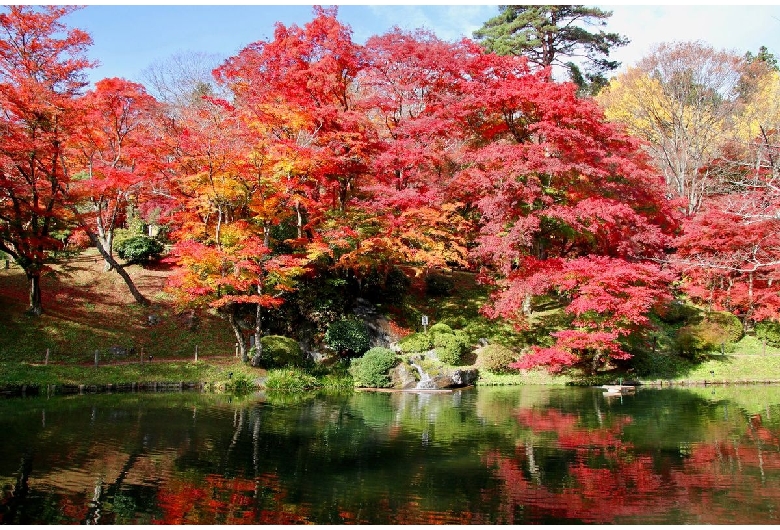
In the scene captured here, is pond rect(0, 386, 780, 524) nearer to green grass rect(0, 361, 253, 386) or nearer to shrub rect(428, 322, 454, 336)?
green grass rect(0, 361, 253, 386)

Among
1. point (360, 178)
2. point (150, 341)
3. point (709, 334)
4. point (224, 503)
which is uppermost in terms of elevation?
point (360, 178)

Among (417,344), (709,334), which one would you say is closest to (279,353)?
(417,344)

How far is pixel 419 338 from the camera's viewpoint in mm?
23703

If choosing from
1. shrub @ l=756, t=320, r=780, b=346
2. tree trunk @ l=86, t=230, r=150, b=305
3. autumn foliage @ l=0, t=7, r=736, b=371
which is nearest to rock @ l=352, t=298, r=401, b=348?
autumn foliage @ l=0, t=7, r=736, b=371

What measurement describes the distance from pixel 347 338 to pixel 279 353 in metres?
2.72

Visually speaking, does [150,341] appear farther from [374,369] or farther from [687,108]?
[687,108]

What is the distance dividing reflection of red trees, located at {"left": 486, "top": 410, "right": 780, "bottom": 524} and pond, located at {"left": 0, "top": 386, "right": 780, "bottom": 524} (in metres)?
0.04

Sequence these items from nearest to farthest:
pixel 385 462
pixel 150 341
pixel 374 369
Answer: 1. pixel 385 462
2. pixel 374 369
3. pixel 150 341

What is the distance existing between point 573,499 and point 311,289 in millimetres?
17684

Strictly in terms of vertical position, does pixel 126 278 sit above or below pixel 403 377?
above

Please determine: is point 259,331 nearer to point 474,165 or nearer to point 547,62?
point 474,165

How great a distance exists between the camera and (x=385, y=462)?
414 inches

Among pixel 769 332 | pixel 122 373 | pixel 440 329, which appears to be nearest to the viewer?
pixel 122 373

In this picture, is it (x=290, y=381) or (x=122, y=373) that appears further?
(x=290, y=381)
